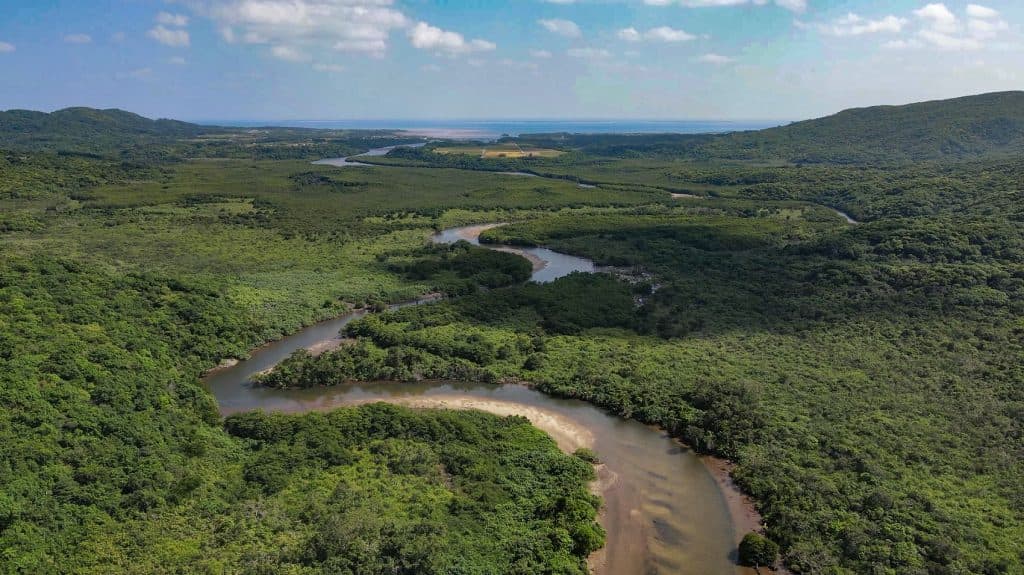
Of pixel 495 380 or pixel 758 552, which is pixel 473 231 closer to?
pixel 495 380

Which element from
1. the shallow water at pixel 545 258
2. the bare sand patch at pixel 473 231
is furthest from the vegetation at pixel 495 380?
the bare sand patch at pixel 473 231

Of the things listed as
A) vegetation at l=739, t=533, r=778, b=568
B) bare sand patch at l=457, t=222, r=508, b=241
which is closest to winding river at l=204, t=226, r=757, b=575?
vegetation at l=739, t=533, r=778, b=568

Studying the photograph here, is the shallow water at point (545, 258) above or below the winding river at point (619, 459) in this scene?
above

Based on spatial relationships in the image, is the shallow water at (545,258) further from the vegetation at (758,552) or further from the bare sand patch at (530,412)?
the vegetation at (758,552)

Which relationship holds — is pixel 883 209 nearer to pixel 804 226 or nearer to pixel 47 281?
pixel 804 226

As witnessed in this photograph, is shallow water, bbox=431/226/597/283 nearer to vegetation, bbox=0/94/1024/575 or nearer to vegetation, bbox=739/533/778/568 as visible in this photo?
vegetation, bbox=0/94/1024/575

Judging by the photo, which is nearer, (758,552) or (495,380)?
(758,552)

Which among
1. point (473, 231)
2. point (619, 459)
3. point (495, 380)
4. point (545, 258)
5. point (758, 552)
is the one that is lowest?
point (619, 459)

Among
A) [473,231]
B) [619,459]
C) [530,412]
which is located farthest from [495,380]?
[473,231]
